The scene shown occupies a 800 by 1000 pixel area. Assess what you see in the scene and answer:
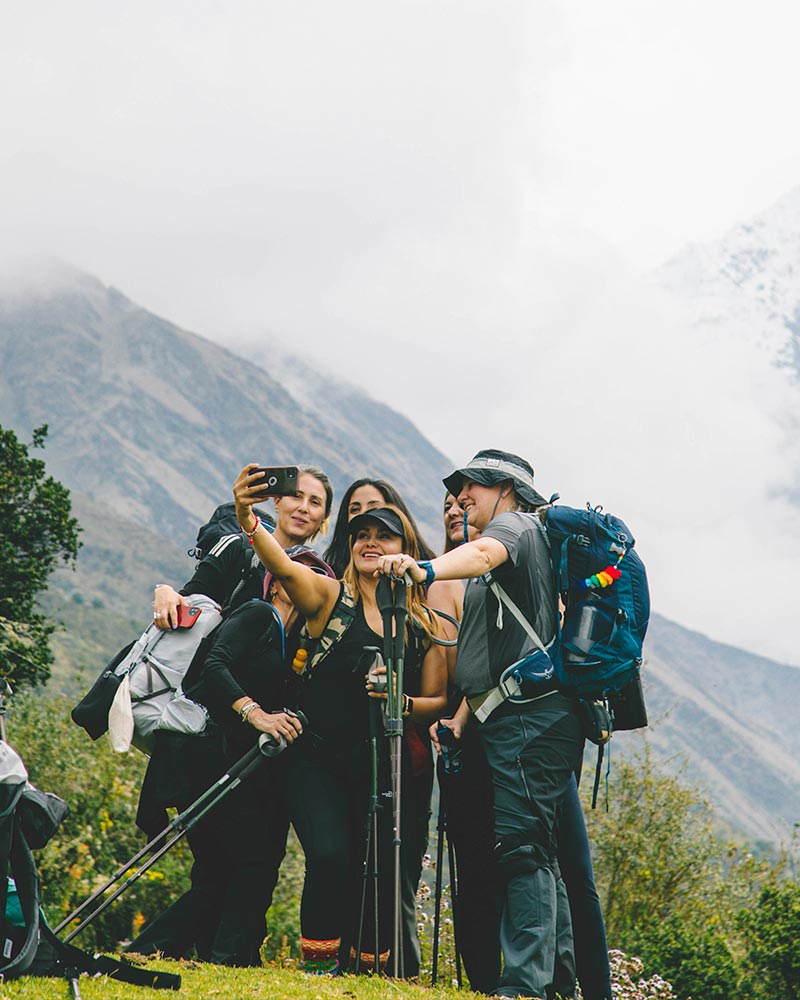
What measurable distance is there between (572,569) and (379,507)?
5.09ft

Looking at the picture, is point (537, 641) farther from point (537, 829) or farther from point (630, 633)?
point (537, 829)

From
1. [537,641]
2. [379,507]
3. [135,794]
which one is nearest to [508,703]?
[537,641]

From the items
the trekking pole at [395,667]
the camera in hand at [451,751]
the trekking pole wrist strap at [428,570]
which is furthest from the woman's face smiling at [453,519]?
the trekking pole wrist strap at [428,570]

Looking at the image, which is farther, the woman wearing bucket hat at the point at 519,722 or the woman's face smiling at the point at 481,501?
the woman's face smiling at the point at 481,501

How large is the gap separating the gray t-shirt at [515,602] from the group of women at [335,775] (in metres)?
0.16

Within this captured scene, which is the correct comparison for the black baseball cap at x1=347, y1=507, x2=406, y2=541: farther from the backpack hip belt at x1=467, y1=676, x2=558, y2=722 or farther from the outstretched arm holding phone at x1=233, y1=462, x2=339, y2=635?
the backpack hip belt at x1=467, y1=676, x2=558, y2=722

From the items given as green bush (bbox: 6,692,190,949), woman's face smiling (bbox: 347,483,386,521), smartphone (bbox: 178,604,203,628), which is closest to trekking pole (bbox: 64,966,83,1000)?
smartphone (bbox: 178,604,203,628)

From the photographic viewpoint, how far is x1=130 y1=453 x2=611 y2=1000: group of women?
20.6 ft

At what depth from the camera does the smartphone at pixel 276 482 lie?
20.5ft

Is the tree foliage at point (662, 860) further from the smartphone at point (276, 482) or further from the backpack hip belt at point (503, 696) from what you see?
the smartphone at point (276, 482)

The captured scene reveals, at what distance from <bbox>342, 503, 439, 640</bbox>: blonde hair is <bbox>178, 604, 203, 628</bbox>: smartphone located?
0.96 meters

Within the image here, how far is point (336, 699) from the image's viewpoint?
258 inches

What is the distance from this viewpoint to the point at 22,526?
121ft

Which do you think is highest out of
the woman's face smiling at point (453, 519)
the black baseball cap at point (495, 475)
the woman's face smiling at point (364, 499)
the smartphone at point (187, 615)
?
the black baseball cap at point (495, 475)
